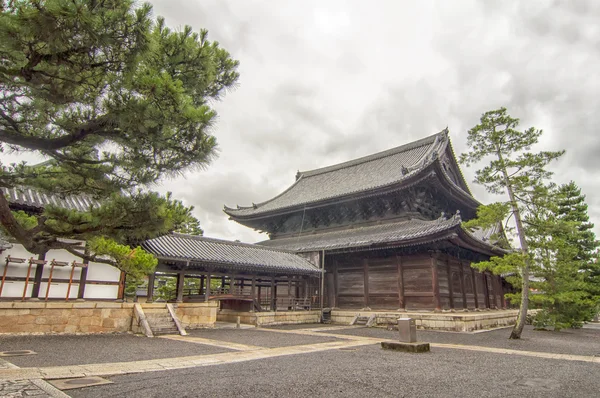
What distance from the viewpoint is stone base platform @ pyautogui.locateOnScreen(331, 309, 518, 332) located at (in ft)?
54.0

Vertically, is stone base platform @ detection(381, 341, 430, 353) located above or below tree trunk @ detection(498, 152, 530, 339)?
below

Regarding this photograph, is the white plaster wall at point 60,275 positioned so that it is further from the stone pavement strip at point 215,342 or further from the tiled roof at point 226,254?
the stone pavement strip at point 215,342

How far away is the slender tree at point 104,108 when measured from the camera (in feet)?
16.2

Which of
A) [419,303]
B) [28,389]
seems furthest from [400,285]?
[28,389]

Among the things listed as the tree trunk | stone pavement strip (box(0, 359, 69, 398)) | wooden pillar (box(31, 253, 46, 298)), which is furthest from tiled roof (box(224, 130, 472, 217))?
stone pavement strip (box(0, 359, 69, 398))

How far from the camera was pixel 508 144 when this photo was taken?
14.9 m

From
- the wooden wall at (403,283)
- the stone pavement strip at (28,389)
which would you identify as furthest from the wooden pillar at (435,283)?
the stone pavement strip at (28,389)

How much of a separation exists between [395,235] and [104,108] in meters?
15.4

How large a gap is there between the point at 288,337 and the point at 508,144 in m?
12.4

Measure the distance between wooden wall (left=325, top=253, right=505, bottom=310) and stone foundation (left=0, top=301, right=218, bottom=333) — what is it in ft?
31.9

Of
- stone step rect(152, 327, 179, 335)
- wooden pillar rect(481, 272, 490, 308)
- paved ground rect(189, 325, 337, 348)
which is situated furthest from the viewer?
wooden pillar rect(481, 272, 490, 308)

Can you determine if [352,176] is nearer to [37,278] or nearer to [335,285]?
[335,285]

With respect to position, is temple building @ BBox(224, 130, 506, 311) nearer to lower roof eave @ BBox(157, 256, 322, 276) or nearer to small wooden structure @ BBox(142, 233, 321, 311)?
small wooden structure @ BBox(142, 233, 321, 311)

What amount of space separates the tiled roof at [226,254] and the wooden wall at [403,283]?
195 cm
